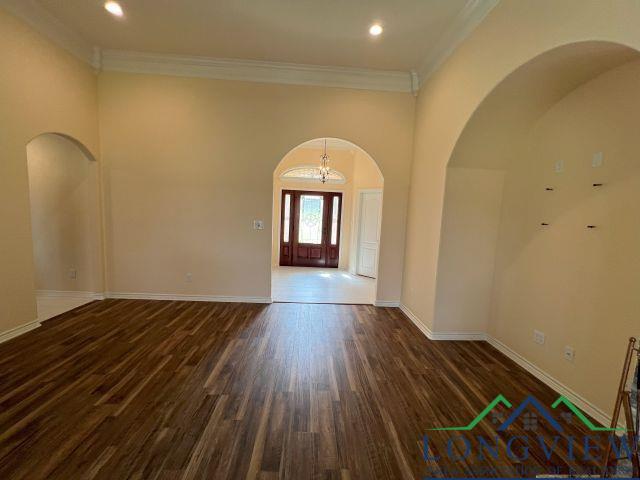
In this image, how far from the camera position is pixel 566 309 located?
97.7 inches

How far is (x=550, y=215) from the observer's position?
268 cm

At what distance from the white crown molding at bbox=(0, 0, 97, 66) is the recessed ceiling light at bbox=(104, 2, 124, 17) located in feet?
2.46

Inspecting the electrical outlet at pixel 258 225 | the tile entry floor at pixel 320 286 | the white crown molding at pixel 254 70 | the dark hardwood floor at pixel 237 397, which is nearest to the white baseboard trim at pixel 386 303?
the tile entry floor at pixel 320 286

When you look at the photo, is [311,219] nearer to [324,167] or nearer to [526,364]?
[324,167]

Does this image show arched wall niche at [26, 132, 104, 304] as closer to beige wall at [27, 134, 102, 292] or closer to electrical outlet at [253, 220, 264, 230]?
beige wall at [27, 134, 102, 292]

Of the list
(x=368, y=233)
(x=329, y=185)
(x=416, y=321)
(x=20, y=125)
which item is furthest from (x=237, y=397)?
(x=329, y=185)

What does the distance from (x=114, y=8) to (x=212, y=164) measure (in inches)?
76.6

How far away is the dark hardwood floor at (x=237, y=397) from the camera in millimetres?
1662

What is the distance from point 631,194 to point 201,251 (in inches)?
189

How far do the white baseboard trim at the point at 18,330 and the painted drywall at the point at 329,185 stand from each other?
17.7 feet

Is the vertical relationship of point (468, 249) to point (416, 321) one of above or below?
above

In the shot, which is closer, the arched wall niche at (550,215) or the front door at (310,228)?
the arched wall niche at (550,215)

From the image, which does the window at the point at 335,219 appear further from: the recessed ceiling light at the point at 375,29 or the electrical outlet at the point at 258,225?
the recessed ceiling light at the point at 375,29

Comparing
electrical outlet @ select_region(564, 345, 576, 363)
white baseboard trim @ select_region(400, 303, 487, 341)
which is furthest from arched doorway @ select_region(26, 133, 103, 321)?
electrical outlet @ select_region(564, 345, 576, 363)
